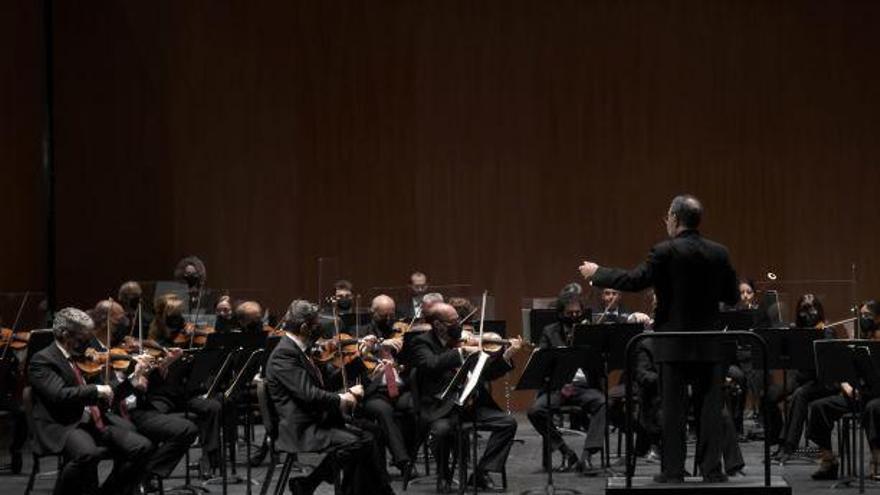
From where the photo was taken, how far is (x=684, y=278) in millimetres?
7422

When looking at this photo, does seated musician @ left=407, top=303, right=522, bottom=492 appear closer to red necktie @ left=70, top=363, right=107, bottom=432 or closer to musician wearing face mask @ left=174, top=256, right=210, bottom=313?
red necktie @ left=70, top=363, right=107, bottom=432

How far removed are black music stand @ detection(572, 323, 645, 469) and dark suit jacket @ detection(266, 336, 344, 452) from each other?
1.99 metres

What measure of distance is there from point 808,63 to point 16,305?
8.04 meters

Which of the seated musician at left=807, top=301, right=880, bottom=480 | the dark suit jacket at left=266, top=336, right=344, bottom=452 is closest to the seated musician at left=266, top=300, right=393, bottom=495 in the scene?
the dark suit jacket at left=266, top=336, right=344, bottom=452

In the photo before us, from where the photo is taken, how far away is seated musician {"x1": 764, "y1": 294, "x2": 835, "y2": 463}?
33.9ft

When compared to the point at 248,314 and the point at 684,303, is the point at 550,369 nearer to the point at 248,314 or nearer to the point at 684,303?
the point at 684,303

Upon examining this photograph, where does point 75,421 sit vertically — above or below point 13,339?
below

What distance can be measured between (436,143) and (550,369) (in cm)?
581

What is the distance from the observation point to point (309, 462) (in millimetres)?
10992

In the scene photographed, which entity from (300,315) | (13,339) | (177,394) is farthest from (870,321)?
(13,339)

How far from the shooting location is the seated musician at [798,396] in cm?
1032

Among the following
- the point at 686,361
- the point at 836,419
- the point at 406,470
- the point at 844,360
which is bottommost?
the point at 406,470

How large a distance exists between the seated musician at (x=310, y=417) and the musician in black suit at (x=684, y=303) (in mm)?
1855

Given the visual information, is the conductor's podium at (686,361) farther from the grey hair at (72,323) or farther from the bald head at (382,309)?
the bald head at (382,309)
